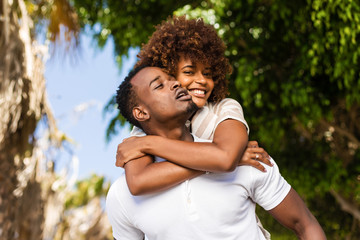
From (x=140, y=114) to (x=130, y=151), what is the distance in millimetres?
187

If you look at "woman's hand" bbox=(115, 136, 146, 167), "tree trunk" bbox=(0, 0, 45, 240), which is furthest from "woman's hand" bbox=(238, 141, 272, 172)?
"tree trunk" bbox=(0, 0, 45, 240)

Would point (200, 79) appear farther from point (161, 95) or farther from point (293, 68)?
point (293, 68)

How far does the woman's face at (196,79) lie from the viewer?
2.46m

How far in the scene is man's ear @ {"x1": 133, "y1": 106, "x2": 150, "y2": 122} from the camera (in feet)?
7.03

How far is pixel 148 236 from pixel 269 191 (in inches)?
22.3

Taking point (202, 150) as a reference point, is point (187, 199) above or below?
below

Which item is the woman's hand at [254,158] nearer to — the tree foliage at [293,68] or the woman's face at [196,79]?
the woman's face at [196,79]

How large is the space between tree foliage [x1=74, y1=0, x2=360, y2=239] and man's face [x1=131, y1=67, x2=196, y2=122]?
4.05 meters

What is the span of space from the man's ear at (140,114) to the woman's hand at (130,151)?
9 centimetres

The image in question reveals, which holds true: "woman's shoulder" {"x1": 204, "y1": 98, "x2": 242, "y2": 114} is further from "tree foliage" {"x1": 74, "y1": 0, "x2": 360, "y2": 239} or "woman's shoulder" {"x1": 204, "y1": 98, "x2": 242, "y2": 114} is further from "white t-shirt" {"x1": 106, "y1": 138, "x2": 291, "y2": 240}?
"tree foliage" {"x1": 74, "y1": 0, "x2": 360, "y2": 239}

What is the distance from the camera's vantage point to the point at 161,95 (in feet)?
6.87

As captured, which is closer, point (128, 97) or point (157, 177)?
point (157, 177)

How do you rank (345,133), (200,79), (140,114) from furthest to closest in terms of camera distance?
(345,133) < (200,79) < (140,114)

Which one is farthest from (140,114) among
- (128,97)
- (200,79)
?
(200,79)
